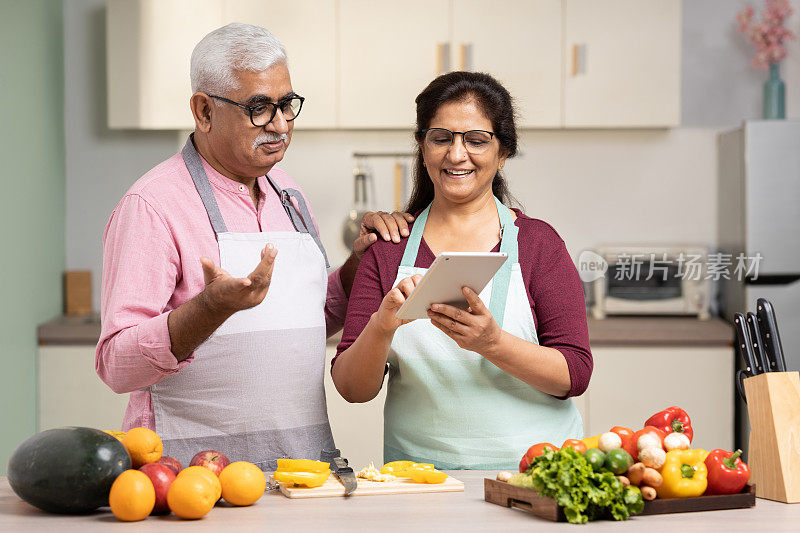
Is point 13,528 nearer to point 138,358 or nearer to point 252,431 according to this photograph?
point 138,358

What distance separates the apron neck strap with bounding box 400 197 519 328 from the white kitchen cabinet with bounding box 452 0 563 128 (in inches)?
71.3

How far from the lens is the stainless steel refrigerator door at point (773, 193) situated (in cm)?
336

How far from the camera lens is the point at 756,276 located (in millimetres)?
3395

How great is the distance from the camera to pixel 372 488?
54.6 inches

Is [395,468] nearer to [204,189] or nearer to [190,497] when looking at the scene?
[190,497]

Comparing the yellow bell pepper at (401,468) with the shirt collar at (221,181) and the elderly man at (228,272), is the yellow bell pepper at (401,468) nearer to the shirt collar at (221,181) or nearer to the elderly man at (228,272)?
the elderly man at (228,272)

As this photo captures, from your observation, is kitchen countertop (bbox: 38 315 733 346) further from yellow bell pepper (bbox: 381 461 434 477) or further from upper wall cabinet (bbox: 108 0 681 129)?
yellow bell pepper (bbox: 381 461 434 477)

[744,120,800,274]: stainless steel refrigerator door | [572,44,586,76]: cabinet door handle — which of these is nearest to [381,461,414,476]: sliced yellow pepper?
[744,120,800,274]: stainless steel refrigerator door

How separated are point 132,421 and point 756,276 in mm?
2540

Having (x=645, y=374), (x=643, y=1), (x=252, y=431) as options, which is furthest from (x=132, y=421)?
(x=643, y=1)

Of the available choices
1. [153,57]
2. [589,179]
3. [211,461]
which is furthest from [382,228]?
[589,179]

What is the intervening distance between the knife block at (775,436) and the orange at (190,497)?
850 mm

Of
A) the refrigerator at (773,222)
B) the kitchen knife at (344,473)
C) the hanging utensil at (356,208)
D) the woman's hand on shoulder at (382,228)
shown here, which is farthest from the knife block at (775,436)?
the hanging utensil at (356,208)

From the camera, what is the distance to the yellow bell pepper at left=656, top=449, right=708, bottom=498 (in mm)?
1279
